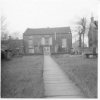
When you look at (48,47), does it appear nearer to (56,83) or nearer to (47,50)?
(47,50)

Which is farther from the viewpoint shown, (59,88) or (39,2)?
(39,2)

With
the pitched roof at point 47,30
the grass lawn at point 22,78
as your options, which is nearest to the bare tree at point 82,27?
the pitched roof at point 47,30

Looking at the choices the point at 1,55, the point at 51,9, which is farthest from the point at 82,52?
the point at 1,55

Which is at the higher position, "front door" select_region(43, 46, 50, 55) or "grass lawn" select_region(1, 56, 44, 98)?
"front door" select_region(43, 46, 50, 55)

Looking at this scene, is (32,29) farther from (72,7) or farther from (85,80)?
(85,80)

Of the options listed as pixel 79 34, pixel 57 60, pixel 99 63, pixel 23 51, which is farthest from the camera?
pixel 57 60

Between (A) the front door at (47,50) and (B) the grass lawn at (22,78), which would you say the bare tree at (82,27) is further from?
(B) the grass lawn at (22,78)

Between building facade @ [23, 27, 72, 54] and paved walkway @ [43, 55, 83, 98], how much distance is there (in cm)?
17

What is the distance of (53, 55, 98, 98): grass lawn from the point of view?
1650mm

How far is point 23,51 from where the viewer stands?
202 cm

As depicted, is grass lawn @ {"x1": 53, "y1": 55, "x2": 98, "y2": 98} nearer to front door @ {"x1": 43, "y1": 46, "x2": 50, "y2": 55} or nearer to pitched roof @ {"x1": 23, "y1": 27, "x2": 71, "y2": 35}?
front door @ {"x1": 43, "y1": 46, "x2": 50, "y2": 55}

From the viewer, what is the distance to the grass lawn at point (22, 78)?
1.71m

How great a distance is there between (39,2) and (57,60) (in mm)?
950

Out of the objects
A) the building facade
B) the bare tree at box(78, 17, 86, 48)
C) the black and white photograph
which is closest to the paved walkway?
the black and white photograph
